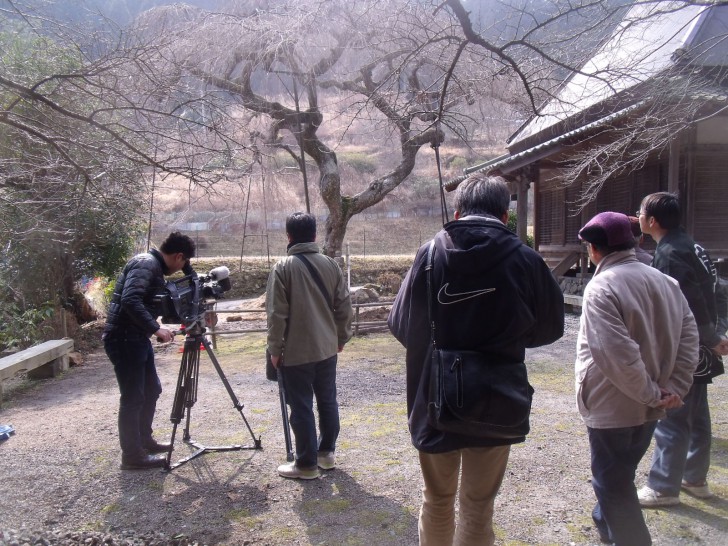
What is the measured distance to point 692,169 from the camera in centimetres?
905

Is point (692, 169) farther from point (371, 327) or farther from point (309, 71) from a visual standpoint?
point (309, 71)

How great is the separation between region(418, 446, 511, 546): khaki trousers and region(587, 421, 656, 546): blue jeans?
0.50 meters

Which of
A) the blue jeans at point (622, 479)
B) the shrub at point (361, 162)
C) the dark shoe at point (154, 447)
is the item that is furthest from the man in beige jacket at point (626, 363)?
the shrub at point (361, 162)

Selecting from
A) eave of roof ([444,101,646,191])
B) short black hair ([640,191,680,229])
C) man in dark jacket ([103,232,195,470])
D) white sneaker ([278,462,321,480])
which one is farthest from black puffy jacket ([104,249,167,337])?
eave of roof ([444,101,646,191])

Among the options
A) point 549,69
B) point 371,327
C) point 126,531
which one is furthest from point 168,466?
point 371,327

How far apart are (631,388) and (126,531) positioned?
254cm

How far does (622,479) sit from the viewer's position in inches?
90.6

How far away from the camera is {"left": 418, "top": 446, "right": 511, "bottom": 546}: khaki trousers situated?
2.08 m

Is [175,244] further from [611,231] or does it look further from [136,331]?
[611,231]

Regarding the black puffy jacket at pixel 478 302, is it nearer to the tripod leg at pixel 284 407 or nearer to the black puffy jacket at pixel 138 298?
the tripod leg at pixel 284 407

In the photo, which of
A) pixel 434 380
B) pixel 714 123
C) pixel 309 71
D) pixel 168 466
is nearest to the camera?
pixel 434 380

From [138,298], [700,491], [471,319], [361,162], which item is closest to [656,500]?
[700,491]

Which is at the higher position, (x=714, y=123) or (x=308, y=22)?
(x=308, y=22)

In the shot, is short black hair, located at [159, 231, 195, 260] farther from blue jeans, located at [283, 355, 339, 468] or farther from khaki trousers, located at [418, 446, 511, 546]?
khaki trousers, located at [418, 446, 511, 546]
